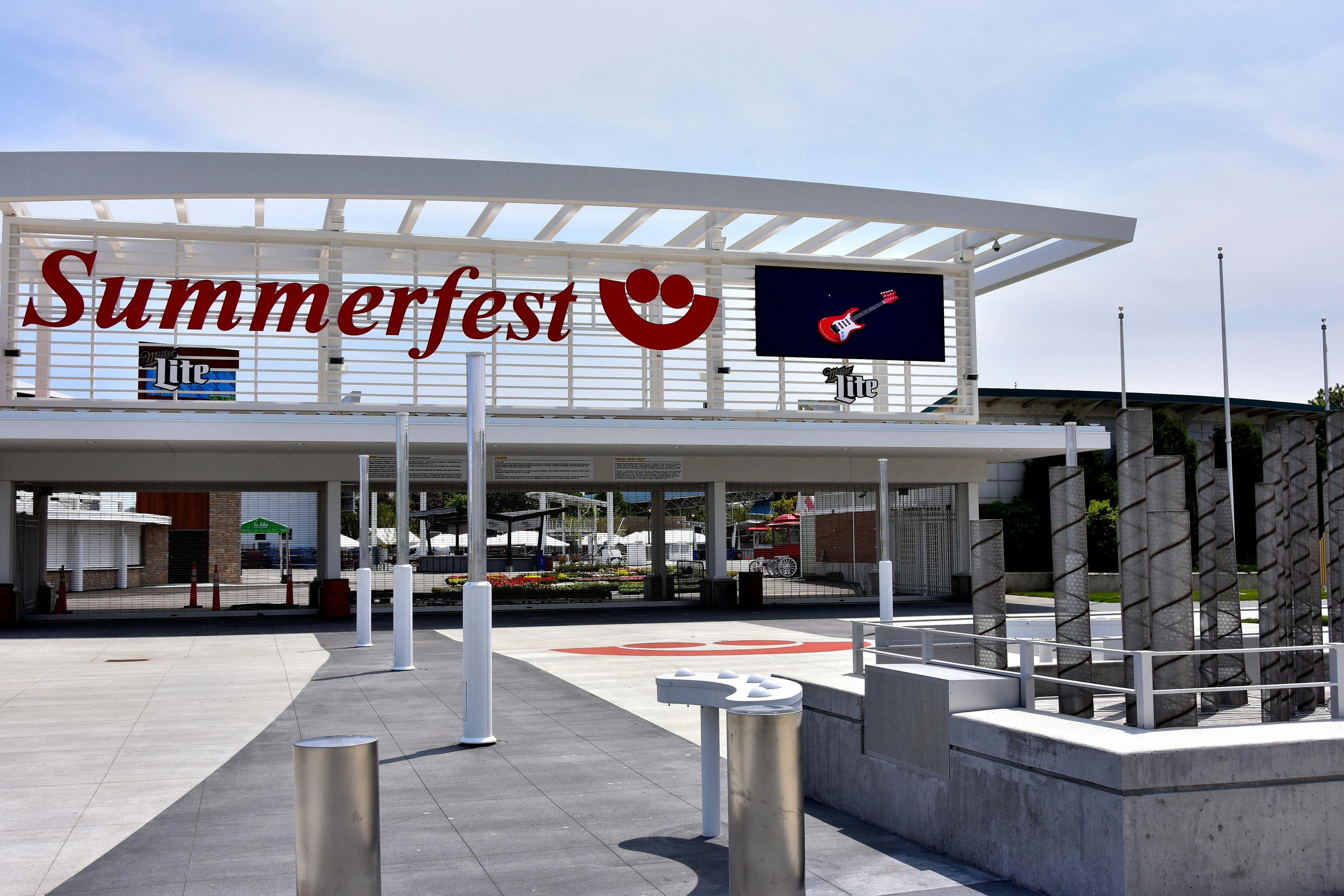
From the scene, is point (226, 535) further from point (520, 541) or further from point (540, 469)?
point (520, 541)

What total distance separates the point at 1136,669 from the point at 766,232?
73.5ft

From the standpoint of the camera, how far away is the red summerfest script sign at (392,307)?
83.7ft

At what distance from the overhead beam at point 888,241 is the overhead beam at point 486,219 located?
872cm

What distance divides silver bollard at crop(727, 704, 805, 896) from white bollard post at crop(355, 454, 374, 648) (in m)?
13.2

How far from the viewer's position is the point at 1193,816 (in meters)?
5.88

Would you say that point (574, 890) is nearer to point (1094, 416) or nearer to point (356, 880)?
point (356, 880)

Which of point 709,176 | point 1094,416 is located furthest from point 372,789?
point 1094,416

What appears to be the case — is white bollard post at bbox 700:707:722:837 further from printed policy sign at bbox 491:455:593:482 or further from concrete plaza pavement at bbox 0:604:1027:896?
printed policy sign at bbox 491:455:593:482

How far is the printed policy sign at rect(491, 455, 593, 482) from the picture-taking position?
2900cm

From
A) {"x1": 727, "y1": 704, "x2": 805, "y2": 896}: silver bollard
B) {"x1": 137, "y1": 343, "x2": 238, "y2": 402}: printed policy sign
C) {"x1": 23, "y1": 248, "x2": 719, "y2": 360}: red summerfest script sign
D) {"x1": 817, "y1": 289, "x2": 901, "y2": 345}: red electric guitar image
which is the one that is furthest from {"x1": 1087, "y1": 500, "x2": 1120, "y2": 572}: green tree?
{"x1": 727, "y1": 704, "x2": 805, "y2": 896}: silver bollard

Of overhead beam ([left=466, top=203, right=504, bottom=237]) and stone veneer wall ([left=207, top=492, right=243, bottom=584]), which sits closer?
overhead beam ([left=466, top=203, right=504, bottom=237])

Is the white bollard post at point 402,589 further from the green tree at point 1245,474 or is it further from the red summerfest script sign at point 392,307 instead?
the green tree at point 1245,474

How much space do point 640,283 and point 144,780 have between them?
19908 millimetres

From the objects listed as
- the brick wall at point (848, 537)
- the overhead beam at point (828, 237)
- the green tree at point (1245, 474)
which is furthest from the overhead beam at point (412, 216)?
the green tree at point (1245, 474)
